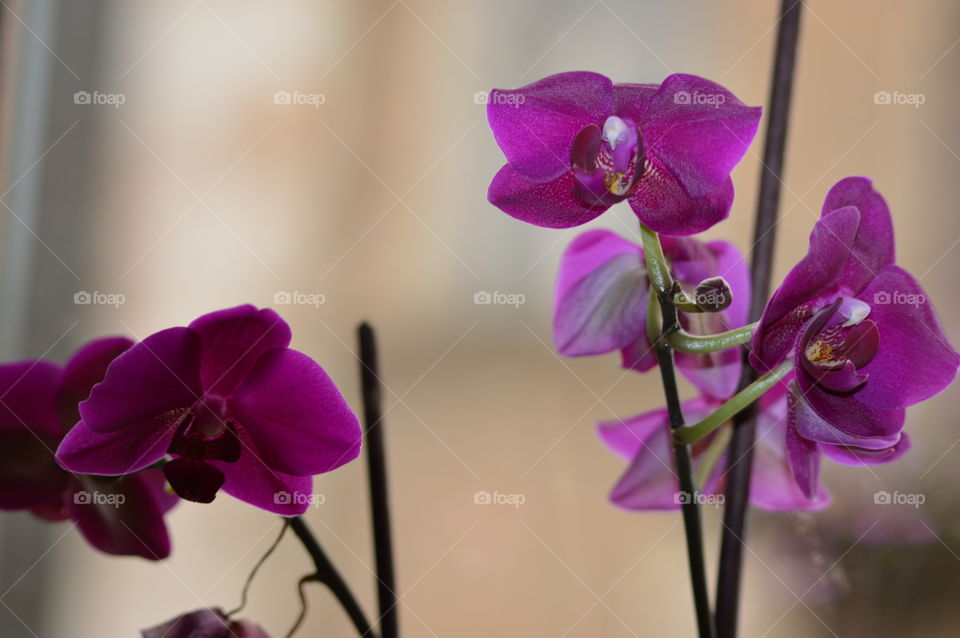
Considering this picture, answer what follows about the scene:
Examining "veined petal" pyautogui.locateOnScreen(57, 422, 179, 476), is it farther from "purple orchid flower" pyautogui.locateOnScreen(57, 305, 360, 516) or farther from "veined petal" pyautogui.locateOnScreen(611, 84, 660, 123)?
"veined petal" pyautogui.locateOnScreen(611, 84, 660, 123)

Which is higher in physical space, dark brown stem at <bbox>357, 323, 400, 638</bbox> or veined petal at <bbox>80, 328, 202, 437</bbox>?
veined petal at <bbox>80, 328, 202, 437</bbox>

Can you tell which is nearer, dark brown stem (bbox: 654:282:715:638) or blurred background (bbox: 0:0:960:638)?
dark brown stem (bbox: 654:282:715:638)

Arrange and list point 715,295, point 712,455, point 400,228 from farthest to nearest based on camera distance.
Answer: point 400,228
point 712,455
point 715,295

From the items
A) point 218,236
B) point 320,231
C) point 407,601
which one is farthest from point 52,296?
point 407,601

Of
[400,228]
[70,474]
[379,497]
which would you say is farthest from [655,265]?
[400,228]

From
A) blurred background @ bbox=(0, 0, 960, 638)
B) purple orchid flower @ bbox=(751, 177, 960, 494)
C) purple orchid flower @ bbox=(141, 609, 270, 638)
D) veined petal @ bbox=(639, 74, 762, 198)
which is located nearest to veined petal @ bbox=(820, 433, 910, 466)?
purple orchid flower @ bbox=(751, 177, 960, 494)

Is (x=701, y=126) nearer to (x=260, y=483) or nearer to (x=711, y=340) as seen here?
(x=711, y=340)
